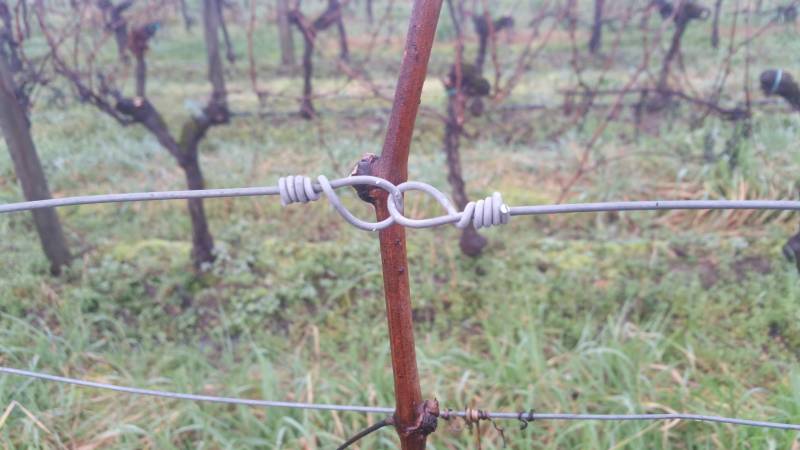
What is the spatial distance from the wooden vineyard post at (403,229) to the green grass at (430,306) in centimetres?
91

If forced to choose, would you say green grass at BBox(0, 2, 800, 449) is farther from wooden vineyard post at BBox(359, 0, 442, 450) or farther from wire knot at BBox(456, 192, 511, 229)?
wire knot at BBox(456, 192, 511, 229)

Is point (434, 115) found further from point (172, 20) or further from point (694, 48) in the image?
point (172, 20)

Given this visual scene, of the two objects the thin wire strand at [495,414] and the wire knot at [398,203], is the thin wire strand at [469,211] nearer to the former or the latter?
the wire knot at [398,203]

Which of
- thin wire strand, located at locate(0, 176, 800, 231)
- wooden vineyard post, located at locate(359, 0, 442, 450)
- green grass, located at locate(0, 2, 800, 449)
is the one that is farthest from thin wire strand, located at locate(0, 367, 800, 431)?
green grass, located at locate(0, 2, 800, 449)

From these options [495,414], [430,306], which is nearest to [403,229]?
[495,414]

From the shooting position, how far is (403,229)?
93 cm

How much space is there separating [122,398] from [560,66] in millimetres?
7034

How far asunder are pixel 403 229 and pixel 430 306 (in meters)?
1.91

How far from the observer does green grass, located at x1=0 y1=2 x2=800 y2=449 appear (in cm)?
199

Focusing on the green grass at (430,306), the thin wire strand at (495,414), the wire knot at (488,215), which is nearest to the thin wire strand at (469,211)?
the wire knot at (488,215)

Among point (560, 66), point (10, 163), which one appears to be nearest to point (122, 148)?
point (10, 163)

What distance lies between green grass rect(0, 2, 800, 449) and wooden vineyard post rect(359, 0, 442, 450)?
91 cm

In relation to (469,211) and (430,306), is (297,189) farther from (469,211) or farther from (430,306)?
(430,306)

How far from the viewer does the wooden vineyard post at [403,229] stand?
86 centimetres
